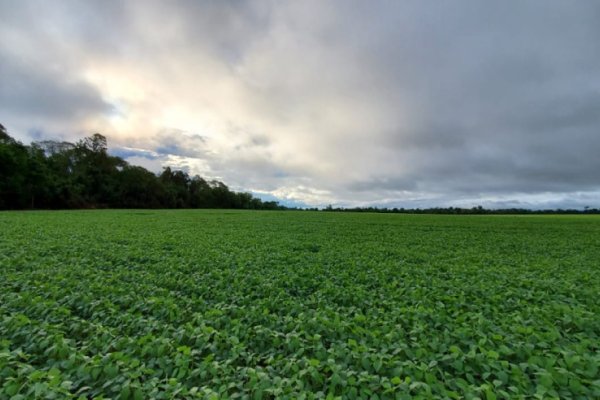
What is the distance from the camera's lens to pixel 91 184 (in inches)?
2931

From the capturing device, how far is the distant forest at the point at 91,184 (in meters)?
52.2

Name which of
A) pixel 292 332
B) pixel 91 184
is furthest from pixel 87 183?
pixel 292 332

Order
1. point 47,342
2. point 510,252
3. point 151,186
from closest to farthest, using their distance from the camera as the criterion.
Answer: point 47,342 < point 510,252 < point 151,186

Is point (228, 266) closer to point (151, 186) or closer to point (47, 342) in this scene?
point (47, 342)

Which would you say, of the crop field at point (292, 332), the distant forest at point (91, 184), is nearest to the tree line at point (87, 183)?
the distant forest at point (91, 184)

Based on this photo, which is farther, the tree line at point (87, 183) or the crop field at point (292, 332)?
the tree line at point (87, 183)

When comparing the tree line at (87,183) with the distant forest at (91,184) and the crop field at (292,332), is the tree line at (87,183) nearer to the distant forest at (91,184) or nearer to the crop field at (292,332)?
the distant forest at (91,184)

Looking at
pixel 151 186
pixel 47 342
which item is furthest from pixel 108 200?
pixel 47 342

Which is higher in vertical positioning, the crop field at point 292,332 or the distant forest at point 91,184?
the distant forest at point 91,184

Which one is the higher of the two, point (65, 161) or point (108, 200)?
point (65, 161)

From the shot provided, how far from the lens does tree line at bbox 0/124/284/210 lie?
5203 cm

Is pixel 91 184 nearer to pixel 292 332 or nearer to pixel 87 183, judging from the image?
pixel 87 183

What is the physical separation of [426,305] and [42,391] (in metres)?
5.85

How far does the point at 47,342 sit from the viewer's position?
3.69 m
